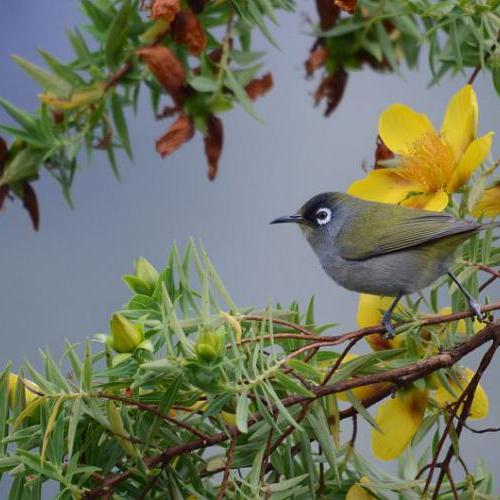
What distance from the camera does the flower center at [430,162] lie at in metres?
0.82

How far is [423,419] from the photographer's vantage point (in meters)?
0.78

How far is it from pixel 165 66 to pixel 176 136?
0.08m

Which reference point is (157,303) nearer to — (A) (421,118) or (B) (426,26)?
(A) (421,118)

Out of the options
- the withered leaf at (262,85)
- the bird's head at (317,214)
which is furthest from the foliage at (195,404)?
the bird's head at (317,214)

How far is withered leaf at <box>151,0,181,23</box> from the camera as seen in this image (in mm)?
831

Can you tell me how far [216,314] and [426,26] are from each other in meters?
0.48

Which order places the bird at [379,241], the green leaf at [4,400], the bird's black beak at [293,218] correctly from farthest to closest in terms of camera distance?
the bird's black beak at [293,218], the bird at [379,241], the green leaf at [4,400]

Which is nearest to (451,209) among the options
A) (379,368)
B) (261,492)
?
(379,368)

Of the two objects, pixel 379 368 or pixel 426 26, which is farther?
pixel 426 26

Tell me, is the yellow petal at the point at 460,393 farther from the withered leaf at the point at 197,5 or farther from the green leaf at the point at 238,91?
the withered leaf at the point at 197,5

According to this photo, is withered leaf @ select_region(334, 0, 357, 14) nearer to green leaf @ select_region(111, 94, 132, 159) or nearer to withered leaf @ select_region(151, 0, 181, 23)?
withered leaf @ select_region(151, 0, 181, 23)

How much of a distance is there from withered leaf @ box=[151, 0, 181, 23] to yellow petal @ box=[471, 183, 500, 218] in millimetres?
309

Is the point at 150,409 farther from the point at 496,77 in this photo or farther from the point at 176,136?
the point at 496,77

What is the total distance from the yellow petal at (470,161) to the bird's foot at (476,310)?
12 cm
